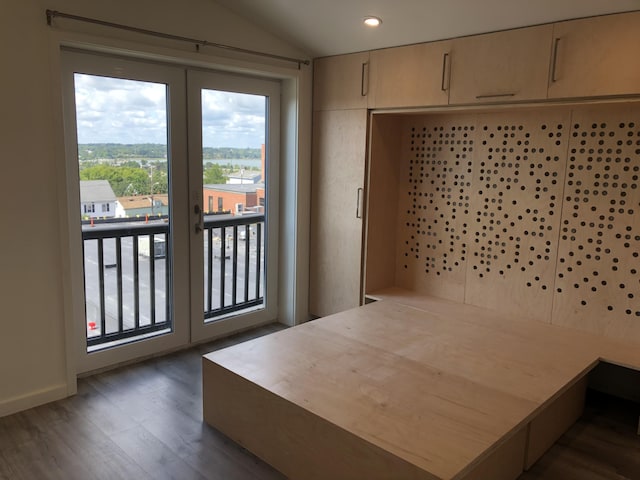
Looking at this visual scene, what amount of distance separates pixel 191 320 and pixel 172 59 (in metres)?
1.79

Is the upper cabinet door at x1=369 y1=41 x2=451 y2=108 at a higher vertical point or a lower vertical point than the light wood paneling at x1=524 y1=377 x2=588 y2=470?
higher

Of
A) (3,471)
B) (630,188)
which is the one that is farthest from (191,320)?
(630,188)

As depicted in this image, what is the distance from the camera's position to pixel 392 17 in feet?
10.1

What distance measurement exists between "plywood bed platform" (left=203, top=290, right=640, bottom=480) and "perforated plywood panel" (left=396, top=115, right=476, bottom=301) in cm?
59

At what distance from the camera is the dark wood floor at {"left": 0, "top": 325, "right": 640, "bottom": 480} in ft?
7.56

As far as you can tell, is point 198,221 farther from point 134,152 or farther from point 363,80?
point 363,80

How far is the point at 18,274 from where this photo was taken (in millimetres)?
2699

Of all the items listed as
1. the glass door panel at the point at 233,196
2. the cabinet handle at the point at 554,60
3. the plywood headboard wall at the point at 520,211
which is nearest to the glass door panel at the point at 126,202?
the glass door panel at the point at 233,196

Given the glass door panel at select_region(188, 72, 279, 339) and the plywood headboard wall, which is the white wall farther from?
the plywood headboard wall

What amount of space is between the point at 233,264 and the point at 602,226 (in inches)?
103

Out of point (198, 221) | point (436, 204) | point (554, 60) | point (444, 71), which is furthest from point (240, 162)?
point (554, 60)

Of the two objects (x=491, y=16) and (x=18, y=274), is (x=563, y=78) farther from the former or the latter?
(x=18, y=274)

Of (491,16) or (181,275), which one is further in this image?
(181,275)

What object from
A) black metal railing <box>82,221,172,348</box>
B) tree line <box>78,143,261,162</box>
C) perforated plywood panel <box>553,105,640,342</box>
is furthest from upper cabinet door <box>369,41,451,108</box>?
black metal railing <box>82,221,172,348</box>
